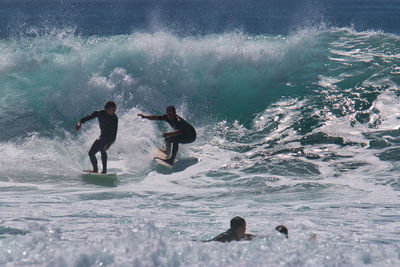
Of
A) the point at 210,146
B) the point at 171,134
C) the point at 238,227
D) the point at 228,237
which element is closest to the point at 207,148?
the point at 210,146

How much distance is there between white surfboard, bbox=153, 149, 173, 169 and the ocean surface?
6.2 inches

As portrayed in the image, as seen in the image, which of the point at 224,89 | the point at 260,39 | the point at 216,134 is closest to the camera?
the point at 216,134

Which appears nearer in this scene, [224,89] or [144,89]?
[144,89]

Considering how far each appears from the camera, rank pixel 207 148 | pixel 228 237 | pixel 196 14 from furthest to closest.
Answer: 1. pixel 196 14
2. pixel 207 148
3. pixel 228 237

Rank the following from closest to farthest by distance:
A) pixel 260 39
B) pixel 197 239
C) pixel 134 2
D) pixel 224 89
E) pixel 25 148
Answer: pixel 197 239 < pixel 25 148 < pixel 224 89 < pixel 260 39 < pixel 134 2

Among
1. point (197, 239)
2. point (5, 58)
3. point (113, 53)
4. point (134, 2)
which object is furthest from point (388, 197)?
point (134, 2)

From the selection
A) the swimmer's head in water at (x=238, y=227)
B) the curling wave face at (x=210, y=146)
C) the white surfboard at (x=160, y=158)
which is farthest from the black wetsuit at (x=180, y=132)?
the swimmer's head in water at (x=238, y=227)

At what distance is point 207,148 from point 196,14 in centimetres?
1849

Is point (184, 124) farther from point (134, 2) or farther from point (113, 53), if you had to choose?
point (134, 2)

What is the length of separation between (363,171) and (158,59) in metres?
7.74

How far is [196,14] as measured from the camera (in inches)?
1121

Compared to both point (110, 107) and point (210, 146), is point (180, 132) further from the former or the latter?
point (210, 146)

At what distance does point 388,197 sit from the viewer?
809cm

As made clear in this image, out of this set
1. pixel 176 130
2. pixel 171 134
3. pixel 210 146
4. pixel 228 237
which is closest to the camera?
pixel 228 237
